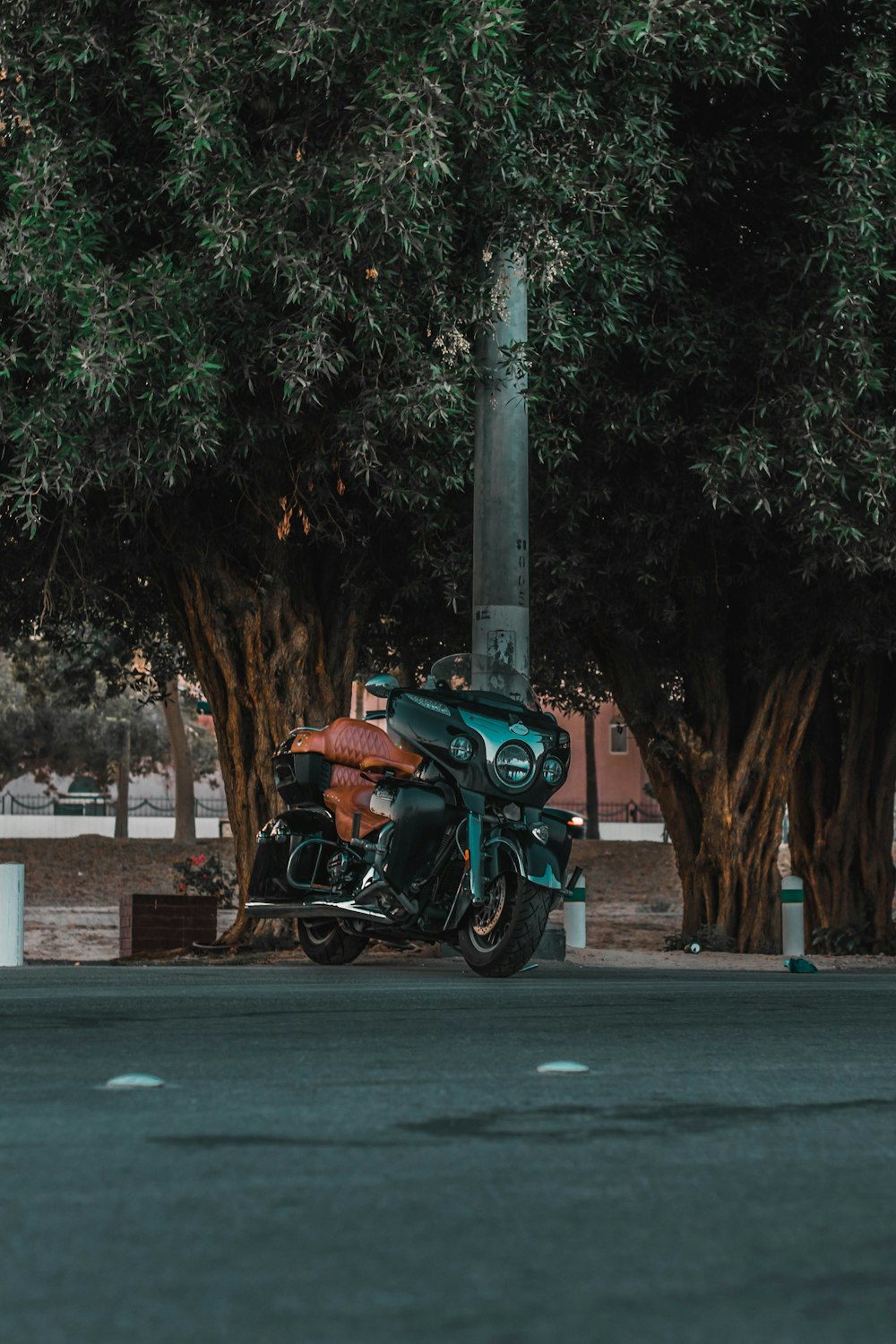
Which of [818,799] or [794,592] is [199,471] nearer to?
[794,592]

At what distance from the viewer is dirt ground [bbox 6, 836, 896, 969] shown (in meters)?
25.9

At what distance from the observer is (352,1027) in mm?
7355

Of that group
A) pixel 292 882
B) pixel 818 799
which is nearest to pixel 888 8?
pixel 292 882

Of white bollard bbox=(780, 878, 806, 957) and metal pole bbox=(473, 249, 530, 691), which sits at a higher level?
metal pole bbox=(473, 249, 530, 691)

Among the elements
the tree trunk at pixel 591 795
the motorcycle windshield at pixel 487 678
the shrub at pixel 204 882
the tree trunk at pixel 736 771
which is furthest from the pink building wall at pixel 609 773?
the motorcycle windshield at pixel 487 678

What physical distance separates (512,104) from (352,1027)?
7354 millimetres

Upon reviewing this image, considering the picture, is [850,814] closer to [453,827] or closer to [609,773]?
[453,827]

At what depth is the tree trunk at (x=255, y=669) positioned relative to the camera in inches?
620

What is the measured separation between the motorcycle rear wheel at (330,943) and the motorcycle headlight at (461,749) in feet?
8.07

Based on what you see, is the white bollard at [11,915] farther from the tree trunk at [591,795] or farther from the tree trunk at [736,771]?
the tree trunk at [591,795]

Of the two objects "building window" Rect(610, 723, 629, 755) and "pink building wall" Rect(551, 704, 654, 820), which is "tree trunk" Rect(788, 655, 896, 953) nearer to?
"pink building wall" Rect(551, 704, 654, 820)

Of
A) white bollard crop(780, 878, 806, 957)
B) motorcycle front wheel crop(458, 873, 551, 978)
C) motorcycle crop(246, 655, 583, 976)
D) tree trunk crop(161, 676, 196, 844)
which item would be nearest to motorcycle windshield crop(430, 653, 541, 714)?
motorcycle crop(246, 655, 583, 976)

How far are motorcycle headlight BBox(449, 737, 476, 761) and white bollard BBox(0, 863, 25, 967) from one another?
13.4ft

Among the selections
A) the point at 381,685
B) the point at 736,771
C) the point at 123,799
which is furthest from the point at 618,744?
the point at 381,685
